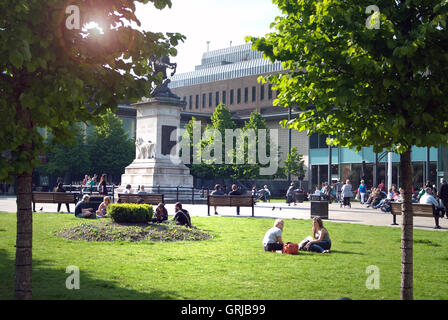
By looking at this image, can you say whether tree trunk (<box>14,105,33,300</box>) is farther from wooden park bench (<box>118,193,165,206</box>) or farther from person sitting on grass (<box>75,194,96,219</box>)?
wooden park bench (<box>118,193,165,206</box>)

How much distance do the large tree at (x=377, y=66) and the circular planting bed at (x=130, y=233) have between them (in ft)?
27.3

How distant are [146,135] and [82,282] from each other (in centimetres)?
2706

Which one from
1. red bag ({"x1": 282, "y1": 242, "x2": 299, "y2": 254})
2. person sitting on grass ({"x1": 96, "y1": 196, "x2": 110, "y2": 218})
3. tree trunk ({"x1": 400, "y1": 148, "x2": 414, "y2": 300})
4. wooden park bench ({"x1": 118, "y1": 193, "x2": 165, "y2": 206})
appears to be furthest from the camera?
wooden park bench ({"x1": 118, "y1": 193, "x2": 165, "y2": 206})

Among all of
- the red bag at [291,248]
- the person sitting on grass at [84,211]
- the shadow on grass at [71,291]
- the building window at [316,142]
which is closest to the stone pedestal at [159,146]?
the person sitting on grass at [84,211]

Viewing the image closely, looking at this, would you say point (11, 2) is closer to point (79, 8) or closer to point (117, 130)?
point (79, 8)

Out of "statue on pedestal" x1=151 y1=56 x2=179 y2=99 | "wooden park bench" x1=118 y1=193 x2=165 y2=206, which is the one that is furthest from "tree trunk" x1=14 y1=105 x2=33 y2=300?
"statue on pedestal" x1=151 y1=56 x2=179 y2=99

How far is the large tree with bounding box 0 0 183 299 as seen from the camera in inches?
230

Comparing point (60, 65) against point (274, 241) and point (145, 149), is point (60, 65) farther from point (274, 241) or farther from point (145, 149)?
point (145, 149)

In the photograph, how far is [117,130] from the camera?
74062 mm

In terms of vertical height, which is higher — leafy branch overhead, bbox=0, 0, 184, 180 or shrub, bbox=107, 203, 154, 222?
leafy branch overhead, bbox=0, 0, 184, 180

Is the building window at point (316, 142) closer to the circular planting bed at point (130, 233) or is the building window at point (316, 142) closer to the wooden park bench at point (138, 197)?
the wooden park bench at point (138, 197)

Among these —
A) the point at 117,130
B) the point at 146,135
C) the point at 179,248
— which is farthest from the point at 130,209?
the point at 117,130

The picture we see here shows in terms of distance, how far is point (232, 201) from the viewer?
2469 centimetres
